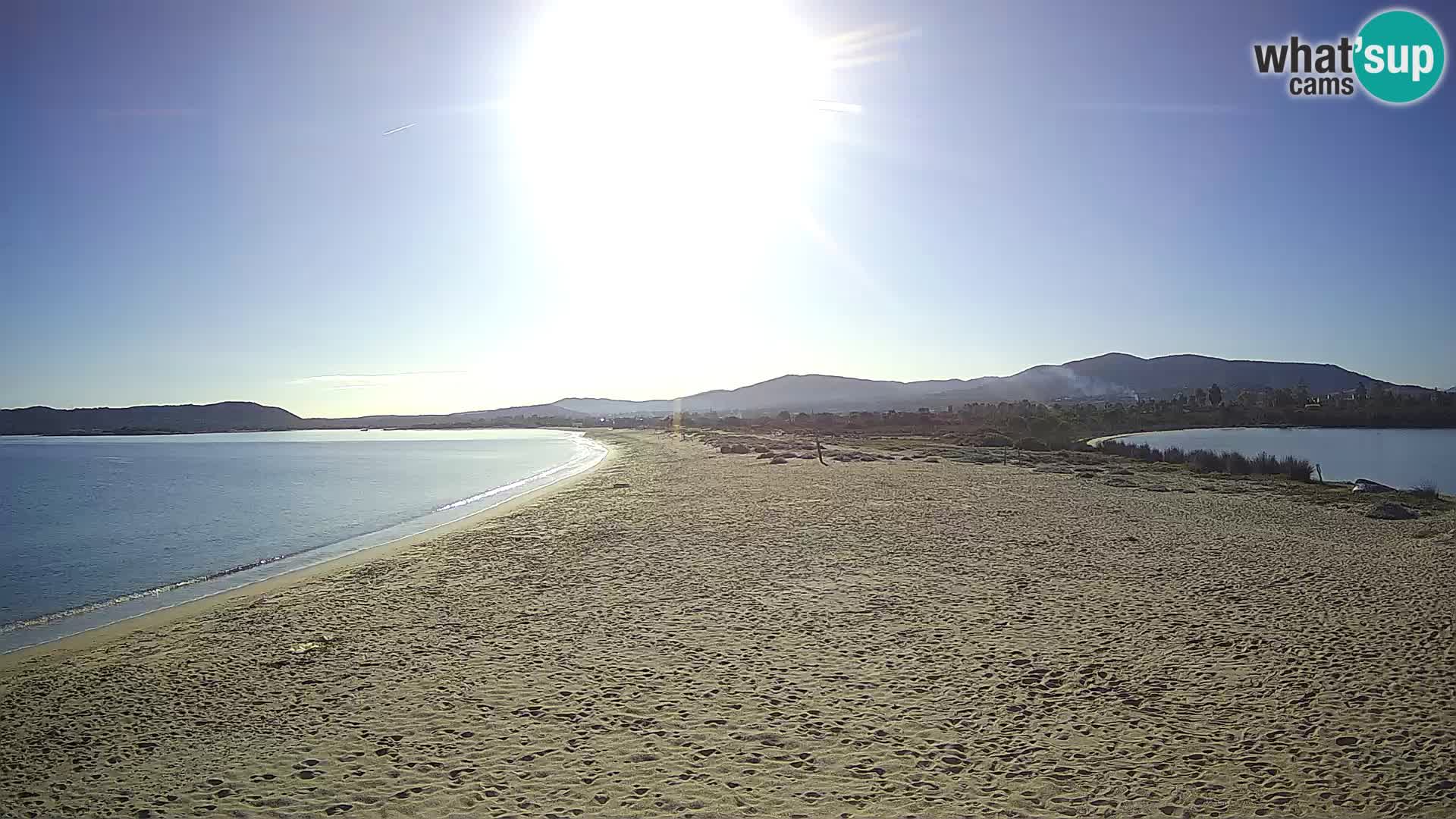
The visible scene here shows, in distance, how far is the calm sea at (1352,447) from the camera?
1486 inches

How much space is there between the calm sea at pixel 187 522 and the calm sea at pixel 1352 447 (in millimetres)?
40010

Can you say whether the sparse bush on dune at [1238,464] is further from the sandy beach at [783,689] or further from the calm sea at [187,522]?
the calm sea at [187,522]

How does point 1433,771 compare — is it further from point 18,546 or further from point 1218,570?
point 18,546

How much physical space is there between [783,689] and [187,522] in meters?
25.0

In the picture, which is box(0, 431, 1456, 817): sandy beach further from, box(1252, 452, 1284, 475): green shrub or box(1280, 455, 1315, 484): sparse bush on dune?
box(1252, 452, 1284, 475): green shrub

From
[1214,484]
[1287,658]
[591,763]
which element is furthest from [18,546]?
[1214,484]

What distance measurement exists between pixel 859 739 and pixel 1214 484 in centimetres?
2747

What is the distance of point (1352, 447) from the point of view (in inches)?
2186

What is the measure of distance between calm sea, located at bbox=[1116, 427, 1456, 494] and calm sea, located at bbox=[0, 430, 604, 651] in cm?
4001

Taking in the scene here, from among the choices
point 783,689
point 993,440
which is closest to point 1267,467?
point 993,440

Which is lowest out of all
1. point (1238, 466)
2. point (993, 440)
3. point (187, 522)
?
point (187, 522)

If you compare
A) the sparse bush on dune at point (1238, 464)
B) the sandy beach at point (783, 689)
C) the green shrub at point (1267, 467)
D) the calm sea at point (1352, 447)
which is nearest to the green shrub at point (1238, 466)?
the sparse bush on dune at point (1238, 464)

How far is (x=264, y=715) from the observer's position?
23.4 ft

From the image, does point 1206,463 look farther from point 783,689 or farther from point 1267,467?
point 783,689
